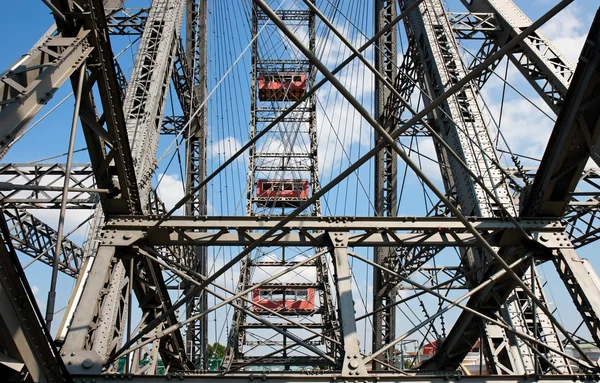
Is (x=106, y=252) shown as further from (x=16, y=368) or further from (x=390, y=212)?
(x=390, y=212)

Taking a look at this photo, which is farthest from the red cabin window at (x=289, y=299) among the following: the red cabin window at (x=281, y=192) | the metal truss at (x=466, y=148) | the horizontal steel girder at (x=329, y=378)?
the horizontal steel girder at (x=329, y=378)

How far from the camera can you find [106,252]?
6324 mm

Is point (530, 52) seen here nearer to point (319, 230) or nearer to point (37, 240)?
point (319, 230)

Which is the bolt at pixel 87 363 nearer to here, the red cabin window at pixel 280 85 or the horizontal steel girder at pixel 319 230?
the horizontal steel girder at pixel 319 230

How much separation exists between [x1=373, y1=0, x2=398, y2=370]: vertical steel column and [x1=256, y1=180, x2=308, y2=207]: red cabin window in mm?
9469

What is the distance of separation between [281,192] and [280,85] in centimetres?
610

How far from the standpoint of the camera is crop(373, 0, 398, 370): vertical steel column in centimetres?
1434

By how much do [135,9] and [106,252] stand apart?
24.3 feet

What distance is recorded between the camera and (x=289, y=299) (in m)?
23.8

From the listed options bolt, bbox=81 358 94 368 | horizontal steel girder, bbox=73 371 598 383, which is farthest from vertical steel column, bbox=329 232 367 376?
bolt, bbox=81 358 94 368

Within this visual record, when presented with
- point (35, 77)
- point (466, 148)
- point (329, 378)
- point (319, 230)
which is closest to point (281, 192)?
point (466, 148)

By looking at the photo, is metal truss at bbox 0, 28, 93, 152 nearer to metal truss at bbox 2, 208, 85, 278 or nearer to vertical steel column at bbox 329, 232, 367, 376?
vertical steel column at bbox 329, 232, 367, 376

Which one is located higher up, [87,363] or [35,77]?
[35,77]

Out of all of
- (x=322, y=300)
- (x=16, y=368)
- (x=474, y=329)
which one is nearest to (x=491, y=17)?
(x=474, y=329)
